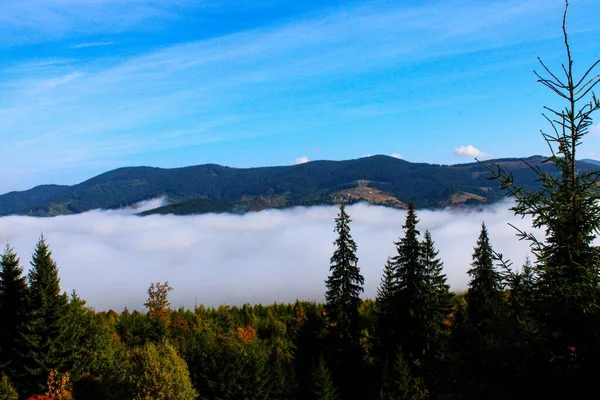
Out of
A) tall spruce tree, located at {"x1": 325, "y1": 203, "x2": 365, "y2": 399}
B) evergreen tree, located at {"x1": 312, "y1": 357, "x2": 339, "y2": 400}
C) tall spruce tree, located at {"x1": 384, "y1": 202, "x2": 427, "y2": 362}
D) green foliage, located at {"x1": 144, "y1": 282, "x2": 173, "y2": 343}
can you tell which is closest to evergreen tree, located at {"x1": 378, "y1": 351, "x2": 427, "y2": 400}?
tall spruce tree, located at {"x1": 384, "y1": 202, "x2": 427, "y2": 362}

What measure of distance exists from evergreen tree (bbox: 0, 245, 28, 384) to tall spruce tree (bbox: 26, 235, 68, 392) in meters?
0.81

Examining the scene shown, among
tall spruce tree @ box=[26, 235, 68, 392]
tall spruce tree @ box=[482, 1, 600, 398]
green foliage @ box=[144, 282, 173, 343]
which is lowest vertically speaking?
green foliage @ box=[144, 282, 173, 343]

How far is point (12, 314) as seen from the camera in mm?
40500

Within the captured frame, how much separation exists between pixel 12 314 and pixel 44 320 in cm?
370

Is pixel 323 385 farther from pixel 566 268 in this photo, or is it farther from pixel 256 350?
pixel 566 268

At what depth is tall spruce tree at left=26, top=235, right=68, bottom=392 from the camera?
38.2m

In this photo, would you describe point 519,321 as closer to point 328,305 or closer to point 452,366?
point 452,366

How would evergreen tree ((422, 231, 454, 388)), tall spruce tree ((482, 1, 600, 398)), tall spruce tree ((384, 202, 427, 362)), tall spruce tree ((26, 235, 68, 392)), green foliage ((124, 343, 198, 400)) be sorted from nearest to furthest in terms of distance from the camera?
tall spruce tree ((482, 1, 600, 398)) < green foliage ((124, 343, 198, 400)) < tall spruce tree ((26, 235, 68, 392)) < evergreen tree ((422, 231, 454, 388)) < tall spruce tree ((384, 202, 427, 362))

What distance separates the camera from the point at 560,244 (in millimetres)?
9617

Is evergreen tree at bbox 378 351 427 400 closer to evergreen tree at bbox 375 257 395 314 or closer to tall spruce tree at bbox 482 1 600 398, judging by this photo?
evergreen tree at bbox 375 257 395 314

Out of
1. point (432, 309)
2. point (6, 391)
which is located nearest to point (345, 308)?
point (432, 309)

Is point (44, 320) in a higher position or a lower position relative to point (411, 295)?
lower

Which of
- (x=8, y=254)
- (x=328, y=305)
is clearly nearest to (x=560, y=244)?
(x=328, y=305)

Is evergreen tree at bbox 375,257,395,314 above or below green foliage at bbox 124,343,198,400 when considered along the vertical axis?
above
